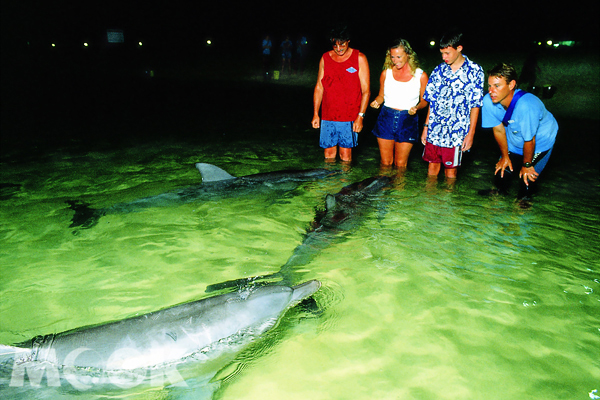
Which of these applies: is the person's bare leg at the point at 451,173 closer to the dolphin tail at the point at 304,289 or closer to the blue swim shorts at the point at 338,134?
the blue swim shorts at the point at 338,134

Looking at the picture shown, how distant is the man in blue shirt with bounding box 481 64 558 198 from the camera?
176 inches

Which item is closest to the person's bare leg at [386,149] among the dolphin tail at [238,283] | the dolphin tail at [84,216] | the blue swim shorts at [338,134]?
the blue swim shorts at [338,134]

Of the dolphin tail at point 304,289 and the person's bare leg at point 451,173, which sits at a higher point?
the person's bare leg at point 451,173

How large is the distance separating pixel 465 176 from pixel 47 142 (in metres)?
9.46

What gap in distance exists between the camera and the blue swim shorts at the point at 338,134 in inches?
262

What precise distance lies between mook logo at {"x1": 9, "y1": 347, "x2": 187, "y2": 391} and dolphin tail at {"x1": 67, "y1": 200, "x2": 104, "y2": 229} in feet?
8.65

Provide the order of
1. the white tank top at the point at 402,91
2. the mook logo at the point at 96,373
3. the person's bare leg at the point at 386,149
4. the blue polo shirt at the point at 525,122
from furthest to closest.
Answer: the person's bare leg at the point at 386,149 → the white tank top at the point at 402,91 → the blue polo shirt at the point at 525,122 → the mook logo at the point at 96,373

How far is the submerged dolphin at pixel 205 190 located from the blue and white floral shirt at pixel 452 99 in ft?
6.98

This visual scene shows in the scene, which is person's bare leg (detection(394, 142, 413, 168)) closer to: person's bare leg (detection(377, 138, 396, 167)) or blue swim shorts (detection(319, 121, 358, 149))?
person's bare leg (detection(377, 138, 396, 167))

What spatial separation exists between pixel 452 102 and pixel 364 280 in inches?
121

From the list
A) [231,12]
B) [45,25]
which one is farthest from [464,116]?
[45,25]

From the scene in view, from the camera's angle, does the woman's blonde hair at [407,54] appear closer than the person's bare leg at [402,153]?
Yes

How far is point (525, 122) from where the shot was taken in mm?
4484

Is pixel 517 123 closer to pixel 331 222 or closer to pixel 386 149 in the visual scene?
pixel 386 149
